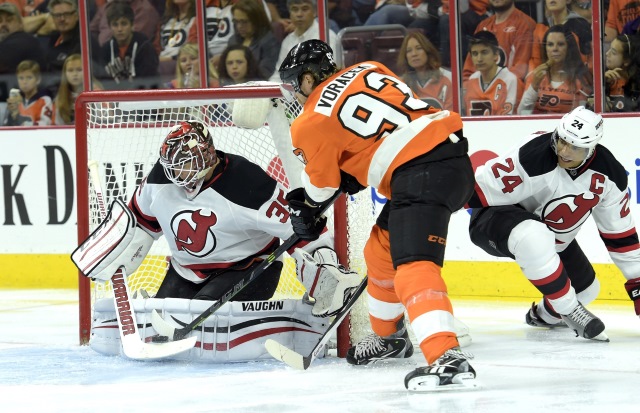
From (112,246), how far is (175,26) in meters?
2.61

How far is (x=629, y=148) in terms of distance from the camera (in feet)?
17.7

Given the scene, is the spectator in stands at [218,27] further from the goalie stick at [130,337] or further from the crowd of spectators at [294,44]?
the goalie stick at [130,337]

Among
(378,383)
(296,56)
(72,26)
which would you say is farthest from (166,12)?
(378,383)

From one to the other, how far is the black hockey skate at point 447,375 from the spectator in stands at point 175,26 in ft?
11.9

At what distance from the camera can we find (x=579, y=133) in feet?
13.5

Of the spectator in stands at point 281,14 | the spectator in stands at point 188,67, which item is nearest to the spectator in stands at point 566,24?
the spectator in stands at point 281,14

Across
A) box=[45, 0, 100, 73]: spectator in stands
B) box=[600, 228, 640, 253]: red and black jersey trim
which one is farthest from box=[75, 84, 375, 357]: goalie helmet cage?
box=[45, 0, 100, 73]: spectator in stands

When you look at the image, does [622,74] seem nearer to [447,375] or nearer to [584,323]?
[584,323]

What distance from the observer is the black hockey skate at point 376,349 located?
155 inches

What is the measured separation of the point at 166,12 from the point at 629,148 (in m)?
2.61

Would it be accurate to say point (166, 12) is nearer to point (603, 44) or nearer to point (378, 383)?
point (603, 44)

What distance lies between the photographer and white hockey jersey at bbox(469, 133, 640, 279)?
14.1 ft

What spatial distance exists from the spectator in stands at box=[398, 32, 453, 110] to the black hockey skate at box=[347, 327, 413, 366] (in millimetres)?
2202

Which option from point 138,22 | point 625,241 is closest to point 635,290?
point 625,241
